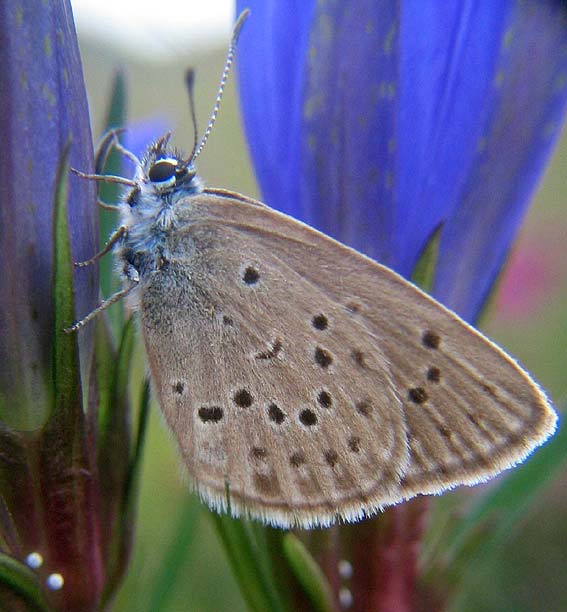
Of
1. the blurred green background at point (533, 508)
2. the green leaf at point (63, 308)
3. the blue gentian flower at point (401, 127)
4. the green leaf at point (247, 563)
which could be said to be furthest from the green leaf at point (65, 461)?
the blurred green background at point (533, 508)

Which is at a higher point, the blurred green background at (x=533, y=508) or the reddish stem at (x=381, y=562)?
the reddish stem at (x=381, y=562)

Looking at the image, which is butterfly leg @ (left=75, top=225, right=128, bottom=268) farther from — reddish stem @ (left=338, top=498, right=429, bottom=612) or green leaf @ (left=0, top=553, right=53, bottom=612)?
reddish stem @ (left=338, top=498, right=429, bottom=612)

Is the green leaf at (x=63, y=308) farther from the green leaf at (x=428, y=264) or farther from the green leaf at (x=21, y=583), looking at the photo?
the green leaf at (x=428, y=264)

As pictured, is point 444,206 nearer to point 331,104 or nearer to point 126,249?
point 331,104

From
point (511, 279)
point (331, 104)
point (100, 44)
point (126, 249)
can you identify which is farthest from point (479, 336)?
point (100, 44)

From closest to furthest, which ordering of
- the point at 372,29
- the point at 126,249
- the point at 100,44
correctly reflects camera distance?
the point at 372,29 < the point at 126,249 < the point at 100,44

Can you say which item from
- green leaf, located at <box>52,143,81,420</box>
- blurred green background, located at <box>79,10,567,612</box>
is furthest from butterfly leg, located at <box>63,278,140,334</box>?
blurred green background, located at <box>79,10,567,612</box>

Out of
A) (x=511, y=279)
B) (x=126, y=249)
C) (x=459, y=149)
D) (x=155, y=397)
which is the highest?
(x=459, y=149)

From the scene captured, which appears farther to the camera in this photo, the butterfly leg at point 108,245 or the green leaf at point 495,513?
the green leaf at point 495,513
